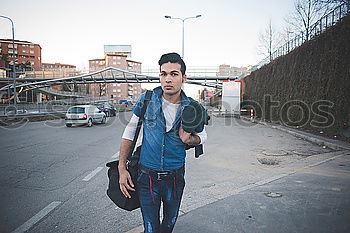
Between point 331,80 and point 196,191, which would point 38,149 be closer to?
point 196,191

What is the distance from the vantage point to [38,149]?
8.59 metres

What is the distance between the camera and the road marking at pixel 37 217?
118 inches

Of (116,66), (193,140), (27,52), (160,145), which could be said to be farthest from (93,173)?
(116,66)

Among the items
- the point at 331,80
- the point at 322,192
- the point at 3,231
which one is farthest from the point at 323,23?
the point at 3,231

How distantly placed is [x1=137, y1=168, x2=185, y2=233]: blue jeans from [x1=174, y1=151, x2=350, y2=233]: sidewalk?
1.00 metres

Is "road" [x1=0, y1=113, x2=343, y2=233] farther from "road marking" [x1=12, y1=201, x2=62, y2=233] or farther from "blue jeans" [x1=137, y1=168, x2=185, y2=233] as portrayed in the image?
Result: "blue jeans" [x1=137, y1=168, x2=185, y2=233]

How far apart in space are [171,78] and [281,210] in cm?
268

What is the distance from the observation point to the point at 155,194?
202 centimetres

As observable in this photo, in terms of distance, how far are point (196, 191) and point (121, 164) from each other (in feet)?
8.96

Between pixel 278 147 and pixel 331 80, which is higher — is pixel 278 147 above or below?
below

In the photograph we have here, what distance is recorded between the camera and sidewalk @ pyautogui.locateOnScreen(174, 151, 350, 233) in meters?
3.03

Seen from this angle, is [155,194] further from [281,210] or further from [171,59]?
[281,210]

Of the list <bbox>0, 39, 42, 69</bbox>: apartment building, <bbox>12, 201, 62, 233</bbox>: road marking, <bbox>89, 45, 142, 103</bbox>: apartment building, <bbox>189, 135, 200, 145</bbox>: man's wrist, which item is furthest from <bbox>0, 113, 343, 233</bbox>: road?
<bbox>0, 39, 42, 69</bbox>: apartment building

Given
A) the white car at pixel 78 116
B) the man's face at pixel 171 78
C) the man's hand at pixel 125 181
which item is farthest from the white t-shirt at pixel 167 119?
the white car at pixel 78 116
